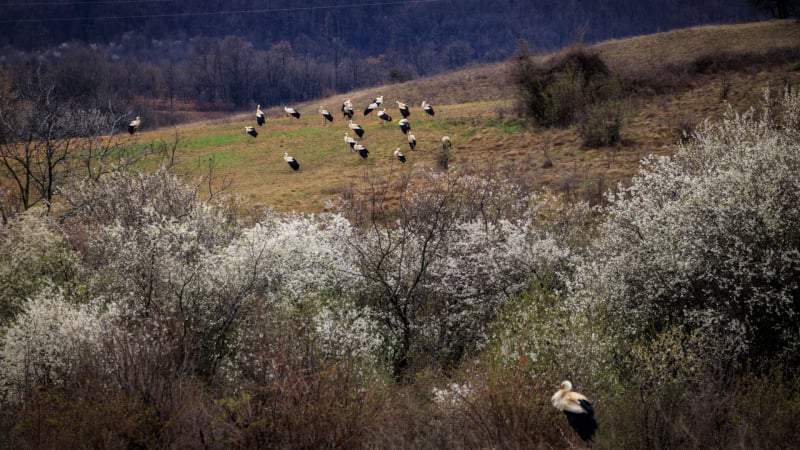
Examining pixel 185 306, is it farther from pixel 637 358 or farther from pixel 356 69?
pixel 356 69

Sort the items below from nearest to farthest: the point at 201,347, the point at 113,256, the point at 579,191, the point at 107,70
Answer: the point at 201,347, the point at 113,256, the point at 579,191, the point at 107,70

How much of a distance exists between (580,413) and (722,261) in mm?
5487

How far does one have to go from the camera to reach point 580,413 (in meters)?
8.86

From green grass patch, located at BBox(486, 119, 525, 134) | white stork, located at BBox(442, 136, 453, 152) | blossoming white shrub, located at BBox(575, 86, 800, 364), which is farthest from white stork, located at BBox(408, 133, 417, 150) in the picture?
blossoming white shrub, located at BBox(575, 86, 800, 364)

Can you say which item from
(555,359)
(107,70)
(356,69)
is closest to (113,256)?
(555,359)

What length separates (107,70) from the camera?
122m

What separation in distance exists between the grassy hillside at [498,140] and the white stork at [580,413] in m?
16.4

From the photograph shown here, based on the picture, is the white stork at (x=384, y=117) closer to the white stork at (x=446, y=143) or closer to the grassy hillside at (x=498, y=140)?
the grassy hillside at (x=498, y=140)

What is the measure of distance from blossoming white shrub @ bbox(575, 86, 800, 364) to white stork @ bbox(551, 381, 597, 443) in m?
3.63

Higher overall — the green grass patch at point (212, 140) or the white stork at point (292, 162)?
the green grass patch at point (212, 140)

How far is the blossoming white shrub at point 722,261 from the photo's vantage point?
38.8ft

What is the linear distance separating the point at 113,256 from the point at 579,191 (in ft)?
55.9

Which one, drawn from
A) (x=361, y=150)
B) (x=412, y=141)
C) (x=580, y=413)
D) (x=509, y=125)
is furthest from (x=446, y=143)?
(x=580, y=413)

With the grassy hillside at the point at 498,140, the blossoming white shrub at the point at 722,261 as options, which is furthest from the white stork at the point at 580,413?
the grassy hillside at the point at 498,140
